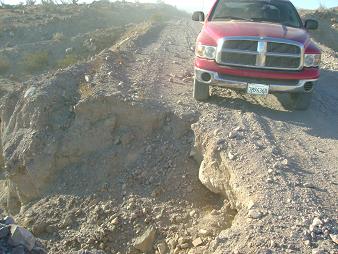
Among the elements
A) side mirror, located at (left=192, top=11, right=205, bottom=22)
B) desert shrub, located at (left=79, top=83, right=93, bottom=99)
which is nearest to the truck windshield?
side mirror, located at (left=192, top=11, right=205, bottom=22)

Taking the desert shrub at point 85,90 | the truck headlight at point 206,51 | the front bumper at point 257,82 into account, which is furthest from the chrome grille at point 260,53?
the desert shrub at point 85,90

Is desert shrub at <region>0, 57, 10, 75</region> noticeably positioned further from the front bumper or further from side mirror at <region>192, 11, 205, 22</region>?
the front bumper

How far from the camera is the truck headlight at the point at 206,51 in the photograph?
289 inches

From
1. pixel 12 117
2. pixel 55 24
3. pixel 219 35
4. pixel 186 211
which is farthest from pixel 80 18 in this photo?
pixel 186 211

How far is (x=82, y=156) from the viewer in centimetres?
762

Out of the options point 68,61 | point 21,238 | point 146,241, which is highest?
point 21,238

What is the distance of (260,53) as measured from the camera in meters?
7.17

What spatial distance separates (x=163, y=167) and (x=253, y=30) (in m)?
2.76

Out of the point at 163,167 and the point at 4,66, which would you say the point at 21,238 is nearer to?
the point at 163,167

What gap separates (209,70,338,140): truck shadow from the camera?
7.17 m

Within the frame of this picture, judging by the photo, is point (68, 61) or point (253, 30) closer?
point (253, 30)

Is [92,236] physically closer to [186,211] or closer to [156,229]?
[156,229]

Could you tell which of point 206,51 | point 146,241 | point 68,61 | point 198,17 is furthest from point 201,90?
point 68,61

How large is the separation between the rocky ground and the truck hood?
126 cm
